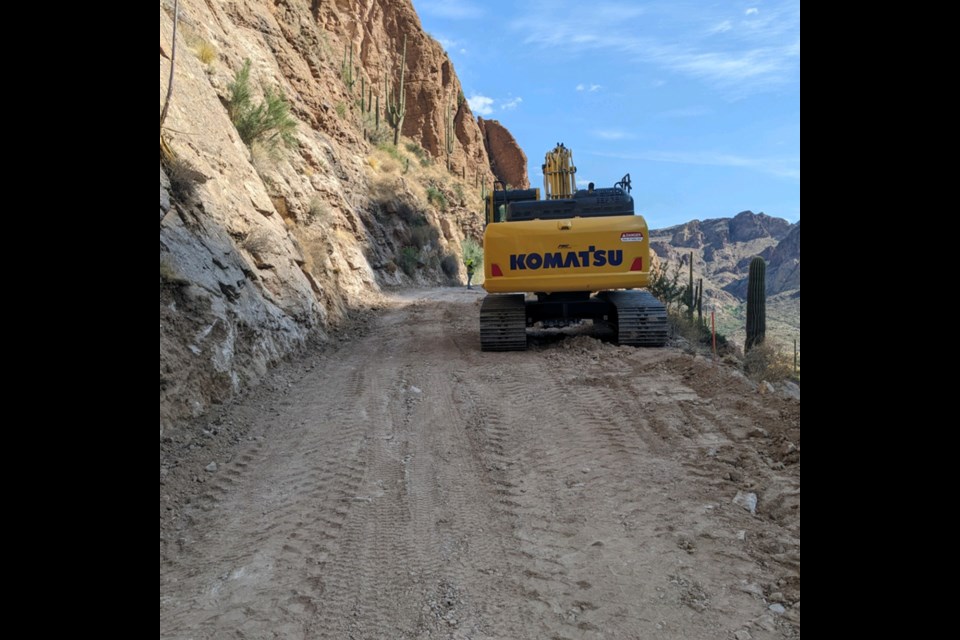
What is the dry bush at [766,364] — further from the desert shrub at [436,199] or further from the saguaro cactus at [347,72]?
the saguaro cactus at [347,72]

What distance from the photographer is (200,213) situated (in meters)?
7.01

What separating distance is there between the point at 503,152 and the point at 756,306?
66.1m

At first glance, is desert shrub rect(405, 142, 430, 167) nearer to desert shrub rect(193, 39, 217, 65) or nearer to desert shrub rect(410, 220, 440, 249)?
desert shrub rect(410, 220, 440, 249)

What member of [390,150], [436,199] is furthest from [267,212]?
[436,199]

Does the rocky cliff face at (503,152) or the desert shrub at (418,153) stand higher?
the rocky cliff face at (503,152)

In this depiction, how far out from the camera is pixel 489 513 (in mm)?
3342

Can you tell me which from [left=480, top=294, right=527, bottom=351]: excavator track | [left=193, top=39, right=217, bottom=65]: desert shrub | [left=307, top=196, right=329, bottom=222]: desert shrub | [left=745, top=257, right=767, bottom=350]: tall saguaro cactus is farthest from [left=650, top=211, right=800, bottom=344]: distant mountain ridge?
[left=480, top=294, right=527, bottom=351]: excavator track

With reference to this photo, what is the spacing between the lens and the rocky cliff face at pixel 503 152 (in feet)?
243

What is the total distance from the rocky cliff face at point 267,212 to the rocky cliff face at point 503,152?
41762 mm

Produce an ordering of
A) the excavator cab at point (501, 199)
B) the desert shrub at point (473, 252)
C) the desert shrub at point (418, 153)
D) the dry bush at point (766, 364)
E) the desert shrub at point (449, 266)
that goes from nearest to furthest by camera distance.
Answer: the excavator cab at point (501, 199) < the dry bush at point (766, 364) < the desert shrub at point (449, 266) < the desert shrub at point (473, 252) < the desert shrub at point (418, 153)

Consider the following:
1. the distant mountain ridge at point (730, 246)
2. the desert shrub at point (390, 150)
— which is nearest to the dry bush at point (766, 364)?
the desert shrub at point (390, 150)
